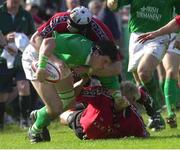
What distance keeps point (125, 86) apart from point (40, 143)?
1399 mm

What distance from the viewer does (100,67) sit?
391 inches

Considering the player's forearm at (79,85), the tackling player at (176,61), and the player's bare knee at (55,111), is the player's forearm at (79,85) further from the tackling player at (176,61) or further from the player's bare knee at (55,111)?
the tackling player at (176,61)

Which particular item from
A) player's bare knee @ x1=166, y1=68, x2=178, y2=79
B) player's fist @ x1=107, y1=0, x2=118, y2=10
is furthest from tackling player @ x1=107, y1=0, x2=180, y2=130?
player's bare knee @ x1=166, y1=68, x2=178, y2=79

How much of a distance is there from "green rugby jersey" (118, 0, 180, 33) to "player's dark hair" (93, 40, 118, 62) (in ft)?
7.03

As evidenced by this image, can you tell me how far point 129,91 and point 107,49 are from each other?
110 cm

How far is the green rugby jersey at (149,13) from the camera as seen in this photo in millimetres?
12062

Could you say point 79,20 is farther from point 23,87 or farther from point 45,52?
point 23,87

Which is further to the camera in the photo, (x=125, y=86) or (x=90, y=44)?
(x=125, y=86)

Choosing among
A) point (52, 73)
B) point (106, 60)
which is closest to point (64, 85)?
point (52, 73)

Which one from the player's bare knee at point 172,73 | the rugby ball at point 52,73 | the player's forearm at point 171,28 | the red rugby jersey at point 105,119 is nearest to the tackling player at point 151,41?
the player's bare knee at point 172,73

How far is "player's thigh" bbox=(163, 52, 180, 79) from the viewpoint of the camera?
12570 millimetres

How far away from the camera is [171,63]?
1266 centimetres

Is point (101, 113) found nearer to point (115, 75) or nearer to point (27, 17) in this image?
point (115, 75)

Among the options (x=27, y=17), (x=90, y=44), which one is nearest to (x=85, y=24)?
(x=90, y=44)
